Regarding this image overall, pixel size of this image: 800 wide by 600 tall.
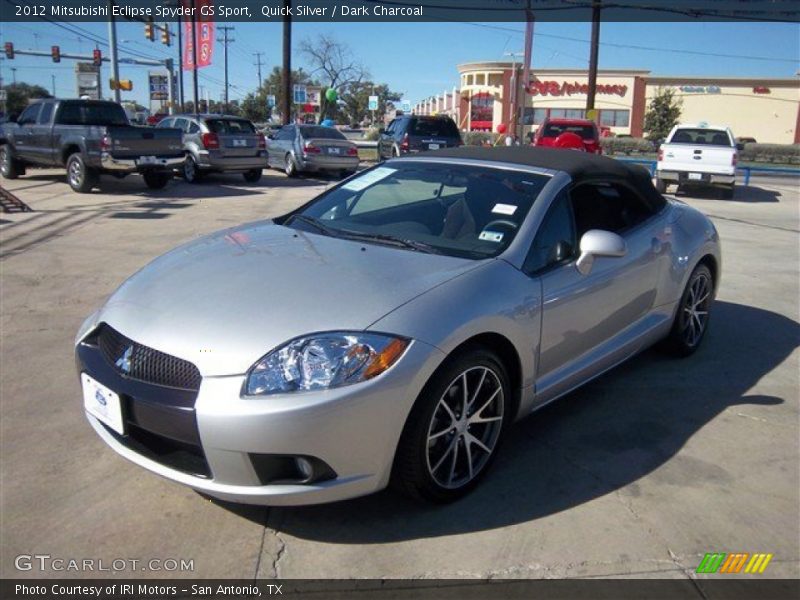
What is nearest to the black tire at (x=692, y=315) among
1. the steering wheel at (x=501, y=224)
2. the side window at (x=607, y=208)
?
the side window at (x=607, y=208)

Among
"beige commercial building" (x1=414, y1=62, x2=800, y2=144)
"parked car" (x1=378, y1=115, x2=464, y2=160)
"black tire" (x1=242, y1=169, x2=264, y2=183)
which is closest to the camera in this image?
"black tire" (x1=242, y1=169, x2=264, y2=183)

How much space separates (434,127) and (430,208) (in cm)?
1550

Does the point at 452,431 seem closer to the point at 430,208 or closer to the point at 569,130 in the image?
the point at 430,208

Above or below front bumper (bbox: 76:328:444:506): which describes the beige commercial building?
above

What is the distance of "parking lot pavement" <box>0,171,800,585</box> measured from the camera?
2684 millimetres

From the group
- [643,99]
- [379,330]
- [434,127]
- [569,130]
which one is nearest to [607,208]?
[379,330]

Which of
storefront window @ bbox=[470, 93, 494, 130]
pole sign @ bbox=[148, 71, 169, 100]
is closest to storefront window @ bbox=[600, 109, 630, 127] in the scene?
storefront window @ bbox=[470, 93, 494, 130]

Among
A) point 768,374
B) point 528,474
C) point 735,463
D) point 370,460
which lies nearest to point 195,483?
point 370,460

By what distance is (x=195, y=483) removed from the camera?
2605 mm

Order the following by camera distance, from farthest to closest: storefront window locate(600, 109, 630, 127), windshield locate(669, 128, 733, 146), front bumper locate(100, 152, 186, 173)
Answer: storefront window locate(600, 109, 630, 127)
windshield locate(669, 128, 733, 146)
front bumper locate(100, 152, 186, 173)

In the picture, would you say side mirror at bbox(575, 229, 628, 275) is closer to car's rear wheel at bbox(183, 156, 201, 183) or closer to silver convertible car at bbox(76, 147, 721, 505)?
silver convertible car at bbox(76, 147, 721, 505)

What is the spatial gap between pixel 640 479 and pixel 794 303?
4318 mm

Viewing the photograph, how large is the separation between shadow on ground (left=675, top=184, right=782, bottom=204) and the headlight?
16.7 meters

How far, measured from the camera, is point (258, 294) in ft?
9.43
